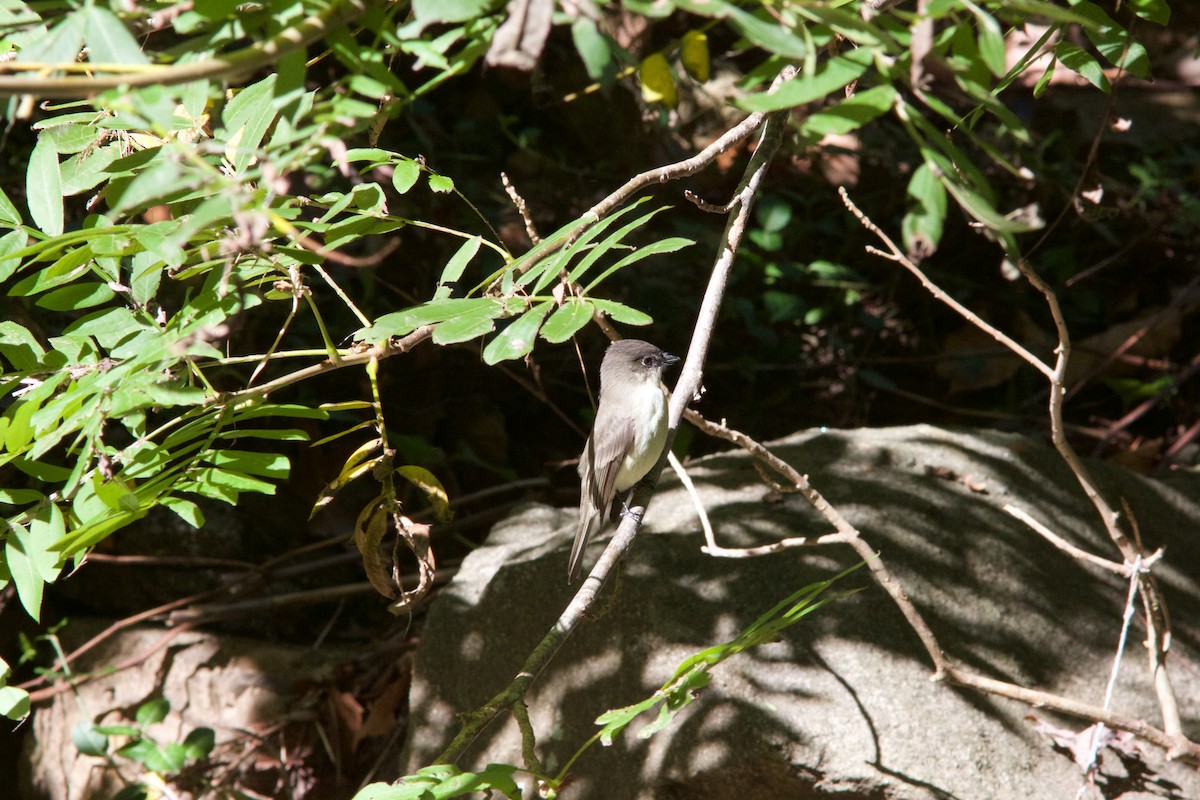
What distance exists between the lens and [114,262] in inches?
81.0

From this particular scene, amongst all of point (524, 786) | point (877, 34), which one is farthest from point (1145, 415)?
point (877, 34)

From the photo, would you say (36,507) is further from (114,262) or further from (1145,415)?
(1145,415)

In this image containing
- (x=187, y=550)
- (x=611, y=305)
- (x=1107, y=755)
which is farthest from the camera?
(x=187, y=550)

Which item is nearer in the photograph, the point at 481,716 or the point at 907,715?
the point at 481,716

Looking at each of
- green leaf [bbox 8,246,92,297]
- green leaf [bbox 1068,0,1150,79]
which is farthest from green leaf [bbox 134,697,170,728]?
green leaf [bbox 1068,0,1150,79]

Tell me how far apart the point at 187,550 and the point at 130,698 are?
78 cm

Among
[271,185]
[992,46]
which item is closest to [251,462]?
[271,185]

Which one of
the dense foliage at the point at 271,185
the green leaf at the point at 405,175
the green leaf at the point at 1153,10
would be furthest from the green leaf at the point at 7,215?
the green leaf at the point at 1153,10

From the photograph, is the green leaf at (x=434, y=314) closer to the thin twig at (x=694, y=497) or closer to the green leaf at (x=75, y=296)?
the green leaf at (x=75, y=296)

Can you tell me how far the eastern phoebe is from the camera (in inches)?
149

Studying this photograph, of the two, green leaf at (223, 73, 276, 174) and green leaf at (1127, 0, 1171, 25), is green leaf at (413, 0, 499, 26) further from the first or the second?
green leaf at (1127, 0, 1171, 25)

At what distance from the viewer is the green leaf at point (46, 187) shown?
6.53 ft

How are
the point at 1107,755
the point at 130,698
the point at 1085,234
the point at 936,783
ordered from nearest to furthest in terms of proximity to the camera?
the point at 936,783 < the point at 1107,755 < the point at 130,698 < the point at 1085,234

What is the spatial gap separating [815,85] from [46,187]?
5.05ft
